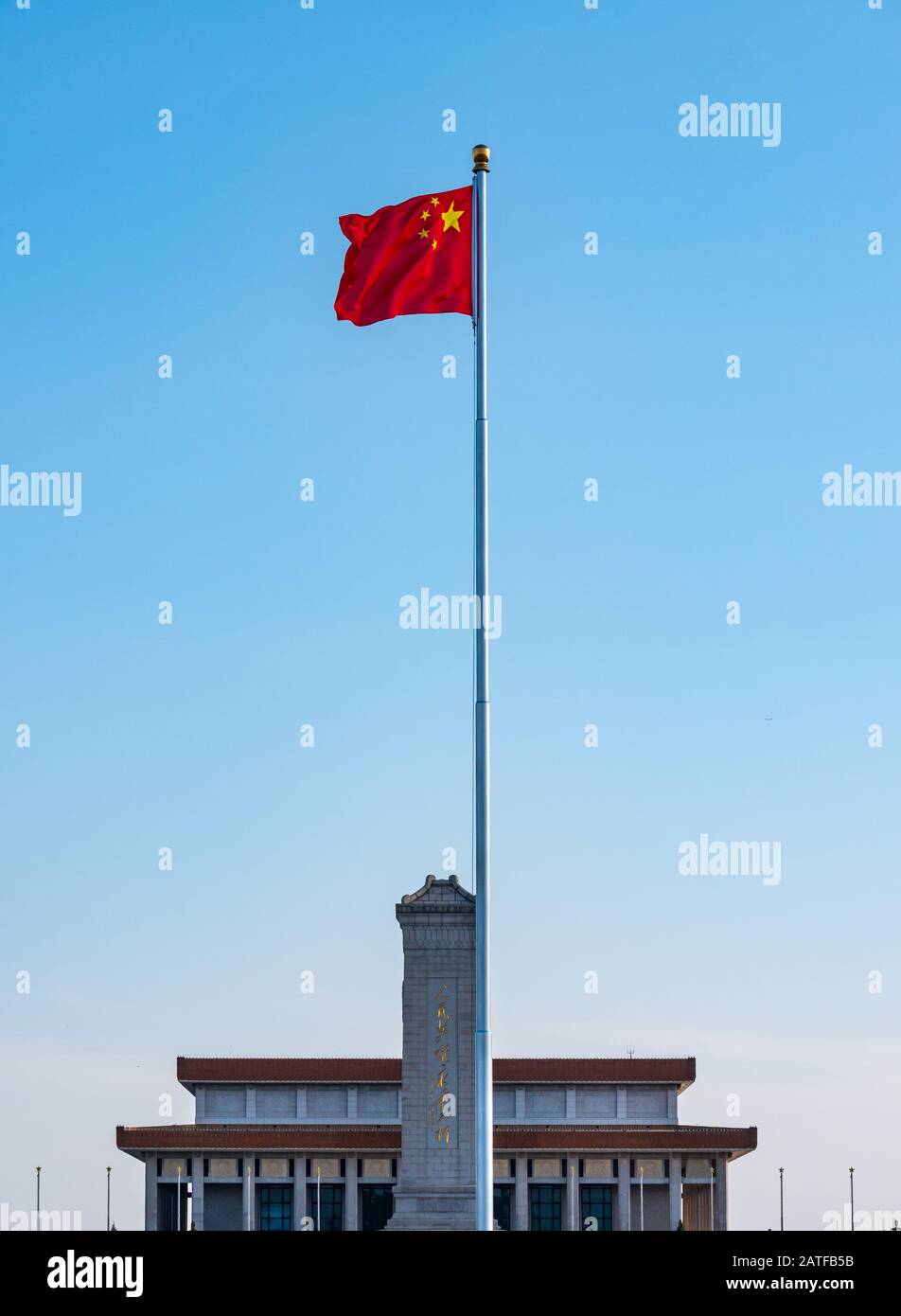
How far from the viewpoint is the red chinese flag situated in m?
25.8

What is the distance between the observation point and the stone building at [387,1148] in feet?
232

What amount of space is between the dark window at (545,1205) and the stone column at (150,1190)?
15.4m

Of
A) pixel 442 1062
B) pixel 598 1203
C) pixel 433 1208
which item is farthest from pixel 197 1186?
pixel 442 1062

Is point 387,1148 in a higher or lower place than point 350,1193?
higher

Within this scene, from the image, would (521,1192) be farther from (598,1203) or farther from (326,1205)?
(326,1205)

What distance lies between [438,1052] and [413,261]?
1358 inches

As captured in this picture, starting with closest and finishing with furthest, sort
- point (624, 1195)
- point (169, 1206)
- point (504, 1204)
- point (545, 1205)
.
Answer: point (624, 1195), point (545, 1205), point (504, 1204), point (169, 1206)

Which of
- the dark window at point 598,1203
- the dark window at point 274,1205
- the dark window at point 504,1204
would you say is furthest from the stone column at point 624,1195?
the dark window at point 274,1205

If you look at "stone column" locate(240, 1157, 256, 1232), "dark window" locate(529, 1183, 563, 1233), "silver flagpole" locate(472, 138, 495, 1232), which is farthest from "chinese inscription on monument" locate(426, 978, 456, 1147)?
"silver flagpole" locate(472, 138, 495, 1232)

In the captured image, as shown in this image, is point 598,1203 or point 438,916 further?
point 598,1203

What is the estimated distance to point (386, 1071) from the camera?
7412 cm
